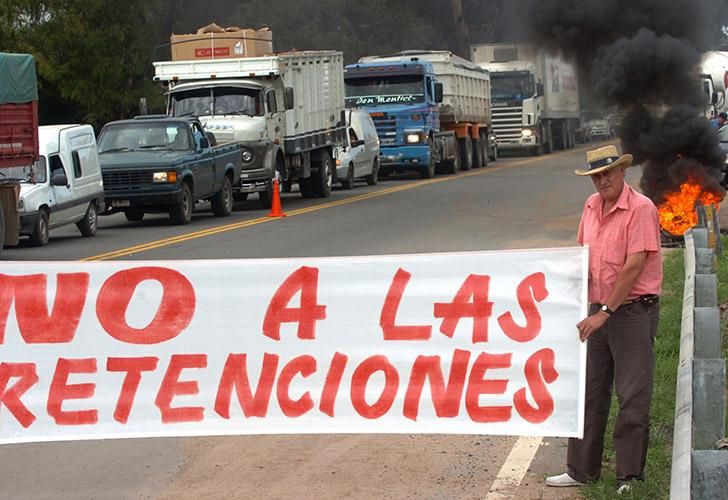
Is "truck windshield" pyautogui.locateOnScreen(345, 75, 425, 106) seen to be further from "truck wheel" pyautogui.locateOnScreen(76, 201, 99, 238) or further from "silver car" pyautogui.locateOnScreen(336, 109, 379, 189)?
"truck wheel" pyautogui.locateOnScreen(76, 201, 99, 238)

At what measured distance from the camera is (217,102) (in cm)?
2659

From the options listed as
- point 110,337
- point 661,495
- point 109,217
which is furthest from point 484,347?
point 109,217

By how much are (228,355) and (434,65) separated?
111 feet

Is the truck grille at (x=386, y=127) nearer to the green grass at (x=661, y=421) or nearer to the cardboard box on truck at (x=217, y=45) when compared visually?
the cardboard box on truck at (x=217, y=45)

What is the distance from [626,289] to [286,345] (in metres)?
1.79

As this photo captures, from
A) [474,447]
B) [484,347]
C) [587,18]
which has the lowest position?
[474,447]

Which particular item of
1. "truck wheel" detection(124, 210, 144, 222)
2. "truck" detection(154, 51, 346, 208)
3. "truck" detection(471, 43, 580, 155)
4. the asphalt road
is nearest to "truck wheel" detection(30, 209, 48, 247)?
the asphalt road

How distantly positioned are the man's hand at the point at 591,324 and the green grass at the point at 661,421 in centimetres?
73

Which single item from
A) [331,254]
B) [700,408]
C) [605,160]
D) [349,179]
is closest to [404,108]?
[349,179]

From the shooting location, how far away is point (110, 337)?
682cm

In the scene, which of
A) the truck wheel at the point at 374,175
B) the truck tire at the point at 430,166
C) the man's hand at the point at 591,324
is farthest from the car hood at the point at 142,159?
the man's hand at the point at 591,324

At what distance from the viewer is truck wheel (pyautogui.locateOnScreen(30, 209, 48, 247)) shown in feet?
64.0

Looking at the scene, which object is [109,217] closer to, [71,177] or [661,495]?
[71,177]

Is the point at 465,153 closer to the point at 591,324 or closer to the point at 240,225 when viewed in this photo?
the point at 240,225
